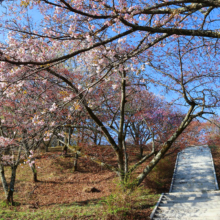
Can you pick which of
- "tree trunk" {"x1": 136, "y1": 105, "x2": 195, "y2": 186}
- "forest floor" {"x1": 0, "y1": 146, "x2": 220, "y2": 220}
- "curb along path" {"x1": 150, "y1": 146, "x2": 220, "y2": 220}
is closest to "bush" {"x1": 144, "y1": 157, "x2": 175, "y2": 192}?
"forest floor" {"x1": 0, "y1": 146, "x2": 220, "y2": 220}

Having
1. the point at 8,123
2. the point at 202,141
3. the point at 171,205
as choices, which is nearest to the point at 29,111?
the point at 8,123

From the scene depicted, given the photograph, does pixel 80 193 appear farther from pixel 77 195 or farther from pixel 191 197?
pixel 191 197

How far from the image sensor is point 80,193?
33.7ft

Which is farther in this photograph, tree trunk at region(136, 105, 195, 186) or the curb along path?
tree trunk at region(136, 105, 195, 186)

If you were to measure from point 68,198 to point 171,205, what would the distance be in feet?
17.6

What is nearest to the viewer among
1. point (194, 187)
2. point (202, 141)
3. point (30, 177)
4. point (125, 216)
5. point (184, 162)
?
point (125, 216)

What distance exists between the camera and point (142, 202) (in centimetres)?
658

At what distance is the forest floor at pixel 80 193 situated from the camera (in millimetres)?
5352

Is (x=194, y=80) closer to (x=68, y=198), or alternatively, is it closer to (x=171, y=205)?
(x=171, y=205)

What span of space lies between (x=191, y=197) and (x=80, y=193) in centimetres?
558

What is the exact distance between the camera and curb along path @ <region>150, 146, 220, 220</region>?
5.48 meters

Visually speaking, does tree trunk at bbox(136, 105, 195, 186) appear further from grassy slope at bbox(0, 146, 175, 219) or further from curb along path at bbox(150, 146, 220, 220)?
curb along path at bbox(150, 146, 220, 220)

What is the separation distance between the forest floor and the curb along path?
42 cm

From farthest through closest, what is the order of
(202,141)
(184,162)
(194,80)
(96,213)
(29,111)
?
(202,141), (184,162), (29,111), (194,80), (96,213)
